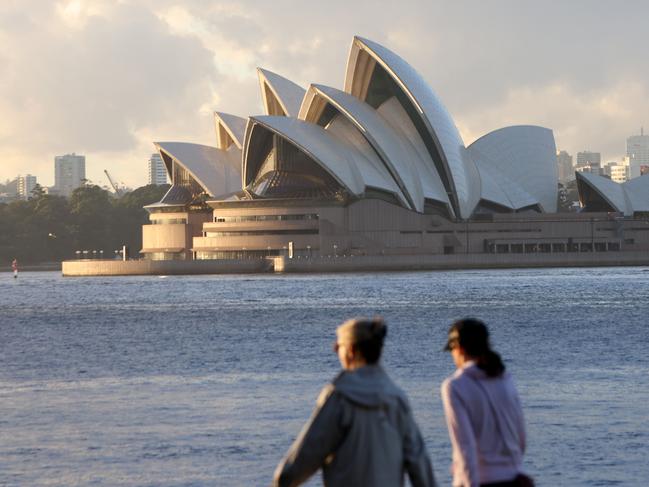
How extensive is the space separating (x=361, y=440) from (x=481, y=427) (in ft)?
3.58

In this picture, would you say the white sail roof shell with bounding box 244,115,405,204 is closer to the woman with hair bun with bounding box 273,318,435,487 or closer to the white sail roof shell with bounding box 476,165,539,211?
the white sail roof shell with bounding box 476,165,539,211

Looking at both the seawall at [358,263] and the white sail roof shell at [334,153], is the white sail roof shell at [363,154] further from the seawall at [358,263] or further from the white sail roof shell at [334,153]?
the seawall at [358,263]

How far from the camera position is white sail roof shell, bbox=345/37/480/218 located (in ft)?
297

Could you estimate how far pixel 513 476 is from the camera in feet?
24.3

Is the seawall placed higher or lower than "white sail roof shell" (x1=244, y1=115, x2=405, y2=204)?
lower

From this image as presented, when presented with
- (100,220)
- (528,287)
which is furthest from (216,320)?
(100,220)

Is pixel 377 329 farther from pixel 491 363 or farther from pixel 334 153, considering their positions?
pixel 334 153

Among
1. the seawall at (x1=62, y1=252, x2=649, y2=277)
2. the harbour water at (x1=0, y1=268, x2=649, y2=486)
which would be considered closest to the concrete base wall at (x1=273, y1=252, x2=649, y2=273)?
the seawall at (x1=62, y1=252, x2=649, y2=277)

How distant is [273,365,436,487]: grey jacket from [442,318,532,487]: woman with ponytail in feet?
2.10

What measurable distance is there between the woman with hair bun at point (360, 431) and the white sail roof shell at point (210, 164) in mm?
95661

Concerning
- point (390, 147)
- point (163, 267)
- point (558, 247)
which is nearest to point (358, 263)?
point (390, 147)

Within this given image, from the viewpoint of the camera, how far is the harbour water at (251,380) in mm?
15445

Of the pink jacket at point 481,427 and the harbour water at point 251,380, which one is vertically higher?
the pink jacket at point 481,427

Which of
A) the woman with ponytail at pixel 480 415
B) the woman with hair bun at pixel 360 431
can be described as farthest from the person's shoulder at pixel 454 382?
the woman with hair bun at pixel 360 431
